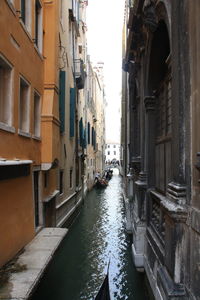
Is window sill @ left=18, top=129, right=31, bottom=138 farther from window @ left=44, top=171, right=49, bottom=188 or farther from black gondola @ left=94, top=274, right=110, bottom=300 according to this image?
black gondola @ left=94, top=274, right=110, bottom=300

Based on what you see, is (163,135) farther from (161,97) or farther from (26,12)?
(26,12)

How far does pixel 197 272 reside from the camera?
3.48m

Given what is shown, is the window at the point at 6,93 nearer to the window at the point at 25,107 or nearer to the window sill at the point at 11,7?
the window sill at the point at 11,7

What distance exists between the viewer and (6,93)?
6.11m

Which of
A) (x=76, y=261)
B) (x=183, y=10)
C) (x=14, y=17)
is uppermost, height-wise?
(x=14, y=17)

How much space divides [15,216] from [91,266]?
3.15 m

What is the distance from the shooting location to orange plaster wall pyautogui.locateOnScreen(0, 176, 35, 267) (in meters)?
5.71

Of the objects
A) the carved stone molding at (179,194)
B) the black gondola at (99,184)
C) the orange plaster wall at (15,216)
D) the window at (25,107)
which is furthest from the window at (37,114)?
the black gondola at (99,184)

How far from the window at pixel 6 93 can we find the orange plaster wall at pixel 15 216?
1.15m

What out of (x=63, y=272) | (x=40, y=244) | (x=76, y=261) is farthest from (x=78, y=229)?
(x=40, y=244)

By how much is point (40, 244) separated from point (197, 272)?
418 cm

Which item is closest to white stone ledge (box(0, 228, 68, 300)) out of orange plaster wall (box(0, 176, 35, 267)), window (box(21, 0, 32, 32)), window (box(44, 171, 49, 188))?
orange plaster wall (box(0, 176, 35, 267))

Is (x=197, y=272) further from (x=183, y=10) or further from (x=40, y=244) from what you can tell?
(x=40, y=244)

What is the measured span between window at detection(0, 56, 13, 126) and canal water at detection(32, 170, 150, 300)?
310 cm
